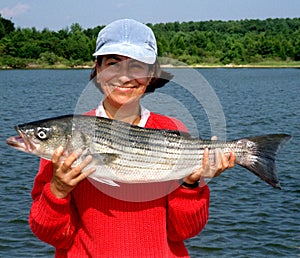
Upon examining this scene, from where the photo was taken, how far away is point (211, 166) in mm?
3719

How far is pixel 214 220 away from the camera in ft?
35.5

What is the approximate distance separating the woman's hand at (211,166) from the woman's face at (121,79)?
2.09ft

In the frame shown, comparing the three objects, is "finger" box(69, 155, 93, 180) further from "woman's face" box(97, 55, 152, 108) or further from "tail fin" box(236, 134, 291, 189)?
"tail fin" box(236, 134, 291, 189)

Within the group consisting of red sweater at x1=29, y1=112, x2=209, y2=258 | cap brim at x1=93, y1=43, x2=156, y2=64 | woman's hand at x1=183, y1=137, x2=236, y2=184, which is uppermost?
cap brim at x1=93, y1=43, x2=156, y2=64

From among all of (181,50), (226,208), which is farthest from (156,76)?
(181,50)

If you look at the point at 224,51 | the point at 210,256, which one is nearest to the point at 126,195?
the point at 210,256

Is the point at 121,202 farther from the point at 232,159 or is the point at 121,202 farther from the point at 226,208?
the point at 226,208

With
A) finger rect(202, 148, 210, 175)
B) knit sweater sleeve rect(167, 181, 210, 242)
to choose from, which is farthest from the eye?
finger rect(202, 148, 210, 175)

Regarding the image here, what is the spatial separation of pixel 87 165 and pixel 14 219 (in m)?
8.03

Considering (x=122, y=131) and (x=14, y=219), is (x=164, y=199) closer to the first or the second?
(x=122, y=131)

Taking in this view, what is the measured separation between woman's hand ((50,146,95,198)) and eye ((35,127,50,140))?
0.79ft

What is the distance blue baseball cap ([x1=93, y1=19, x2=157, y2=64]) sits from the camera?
3469mm

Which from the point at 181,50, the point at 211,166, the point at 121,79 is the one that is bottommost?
the point at 181,50

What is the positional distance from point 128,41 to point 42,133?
2.75 feet
